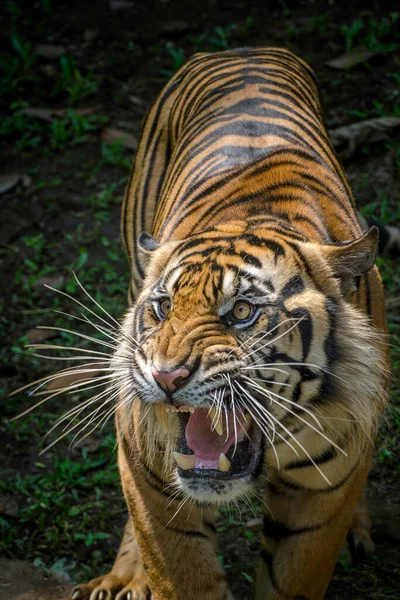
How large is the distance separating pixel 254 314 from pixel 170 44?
5.32m

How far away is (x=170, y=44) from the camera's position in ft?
24.6

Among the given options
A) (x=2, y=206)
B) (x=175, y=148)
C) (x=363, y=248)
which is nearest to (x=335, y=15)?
(x=2, y=206)

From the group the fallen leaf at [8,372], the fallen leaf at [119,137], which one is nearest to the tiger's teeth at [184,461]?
A: the fallen leaf at [8,372]

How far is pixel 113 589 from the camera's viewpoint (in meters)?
3.69

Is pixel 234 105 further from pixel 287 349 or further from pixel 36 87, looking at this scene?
pixel 36 87

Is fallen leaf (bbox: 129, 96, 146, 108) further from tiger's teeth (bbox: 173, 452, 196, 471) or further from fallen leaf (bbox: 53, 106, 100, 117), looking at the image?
tiger's teeth (bbox: 173, 452, 196, 471)

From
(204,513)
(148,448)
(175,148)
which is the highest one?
(175,148)

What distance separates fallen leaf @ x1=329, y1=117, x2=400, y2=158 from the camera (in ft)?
20.5

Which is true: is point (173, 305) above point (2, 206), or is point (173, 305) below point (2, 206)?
below

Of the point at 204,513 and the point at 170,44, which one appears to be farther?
the point at 170,44

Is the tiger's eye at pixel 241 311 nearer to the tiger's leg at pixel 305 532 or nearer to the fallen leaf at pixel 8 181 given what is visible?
the tiger's leg at pixel 305 532

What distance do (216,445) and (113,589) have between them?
4.20 ft

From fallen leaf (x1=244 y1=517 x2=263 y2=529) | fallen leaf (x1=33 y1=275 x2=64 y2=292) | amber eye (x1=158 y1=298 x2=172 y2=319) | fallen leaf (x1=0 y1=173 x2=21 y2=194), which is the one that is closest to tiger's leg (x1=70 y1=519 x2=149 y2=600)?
fallen leaf (x1=244 y1=517 x2=263 y2=529)

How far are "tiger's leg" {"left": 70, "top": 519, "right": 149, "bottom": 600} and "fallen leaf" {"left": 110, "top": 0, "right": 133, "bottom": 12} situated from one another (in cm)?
522
